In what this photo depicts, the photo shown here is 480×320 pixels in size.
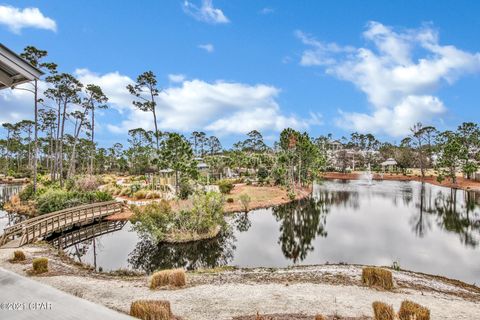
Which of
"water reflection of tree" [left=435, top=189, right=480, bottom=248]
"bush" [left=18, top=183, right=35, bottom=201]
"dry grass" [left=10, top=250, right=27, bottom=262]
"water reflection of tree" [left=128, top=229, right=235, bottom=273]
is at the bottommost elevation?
"water reflection of tree" [left=128, top=229, right=235, bottom=273]

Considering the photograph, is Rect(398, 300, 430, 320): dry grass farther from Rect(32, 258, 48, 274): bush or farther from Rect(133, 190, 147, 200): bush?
Rect(133, 190, 147, 200): bush

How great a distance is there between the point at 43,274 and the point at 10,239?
25.3 ft

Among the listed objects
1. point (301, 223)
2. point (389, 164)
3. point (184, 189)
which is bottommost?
point (301, 223)

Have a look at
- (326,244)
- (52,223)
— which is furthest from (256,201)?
(52,223)

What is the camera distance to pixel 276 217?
24.7m

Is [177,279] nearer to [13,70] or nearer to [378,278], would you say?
[378,278]

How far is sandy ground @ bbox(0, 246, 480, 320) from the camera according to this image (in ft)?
22.8

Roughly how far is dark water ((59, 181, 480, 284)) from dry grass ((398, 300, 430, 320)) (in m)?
8.10

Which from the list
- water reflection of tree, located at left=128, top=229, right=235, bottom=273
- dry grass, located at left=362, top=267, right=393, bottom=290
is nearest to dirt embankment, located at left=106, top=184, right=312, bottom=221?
water reflection of tree, located at left=128, top=229, right=235, bottom=273

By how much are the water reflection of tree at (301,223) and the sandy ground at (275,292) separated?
444 centimetres

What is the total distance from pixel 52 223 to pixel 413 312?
1890 centimetres

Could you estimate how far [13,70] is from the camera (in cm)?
636

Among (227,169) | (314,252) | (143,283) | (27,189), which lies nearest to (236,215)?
(314,252)

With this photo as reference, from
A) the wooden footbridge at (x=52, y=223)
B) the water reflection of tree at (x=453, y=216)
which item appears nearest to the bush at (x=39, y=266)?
the wooden footbridge at (x=52, y=223)
